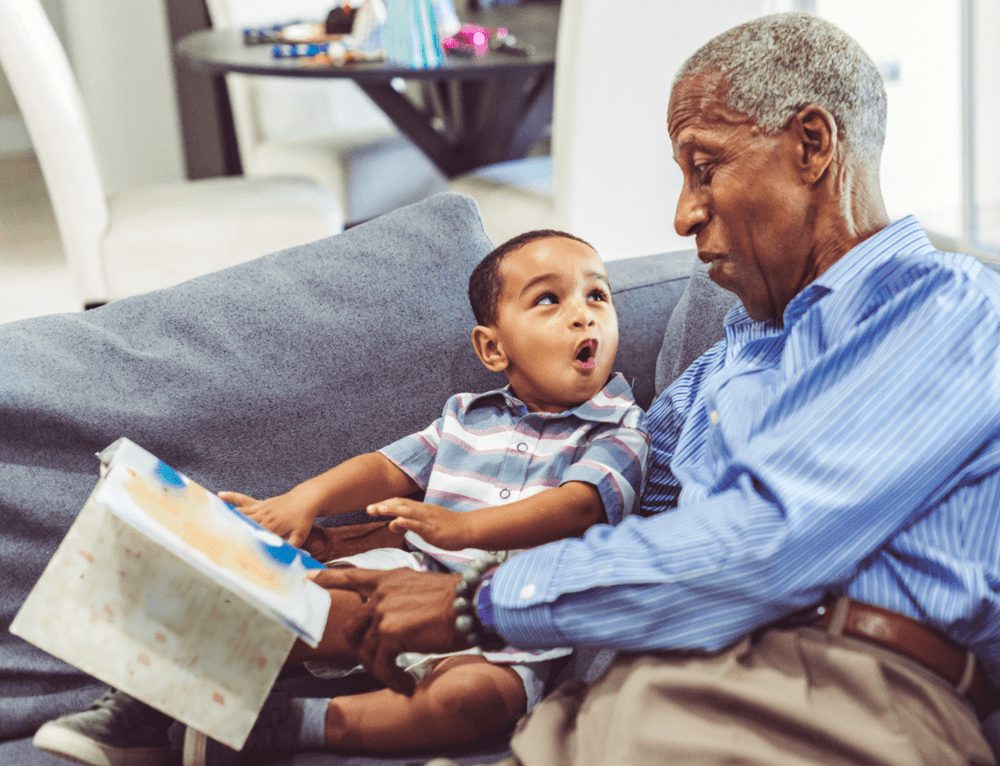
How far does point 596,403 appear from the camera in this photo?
1.27 metres

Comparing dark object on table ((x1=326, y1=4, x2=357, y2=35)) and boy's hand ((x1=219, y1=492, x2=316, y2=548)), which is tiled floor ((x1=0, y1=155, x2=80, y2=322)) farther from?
boy's hand ((x1=219, y1=492, x2=316, y2=548))

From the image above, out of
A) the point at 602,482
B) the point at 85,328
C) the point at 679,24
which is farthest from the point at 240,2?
the point at 602,482

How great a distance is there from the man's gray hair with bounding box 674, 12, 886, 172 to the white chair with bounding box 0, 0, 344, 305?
79.3 inches

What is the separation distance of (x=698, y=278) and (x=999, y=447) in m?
0.69

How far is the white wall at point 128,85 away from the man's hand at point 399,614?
16.1ft

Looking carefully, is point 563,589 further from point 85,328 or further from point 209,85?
point 209,85

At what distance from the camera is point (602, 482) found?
113cm

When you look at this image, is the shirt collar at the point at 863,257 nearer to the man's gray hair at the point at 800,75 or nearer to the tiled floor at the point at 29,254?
the man's gray hair at the point at 800,75

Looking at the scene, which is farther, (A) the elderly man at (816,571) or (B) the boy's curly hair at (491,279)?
(B) the boy's curly hair at (491,279)

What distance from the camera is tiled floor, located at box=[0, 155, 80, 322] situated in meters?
3.85

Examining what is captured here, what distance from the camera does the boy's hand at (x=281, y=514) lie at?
117 cm

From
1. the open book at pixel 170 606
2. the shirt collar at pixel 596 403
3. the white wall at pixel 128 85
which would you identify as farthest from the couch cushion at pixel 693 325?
the white wall at pixel 128 85

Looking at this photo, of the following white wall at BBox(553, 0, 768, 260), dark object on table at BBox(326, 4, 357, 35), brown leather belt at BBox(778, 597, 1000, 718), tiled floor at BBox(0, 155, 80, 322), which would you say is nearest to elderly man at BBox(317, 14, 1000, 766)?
brown leather belt at BBox(778, 597, 1000, 718)

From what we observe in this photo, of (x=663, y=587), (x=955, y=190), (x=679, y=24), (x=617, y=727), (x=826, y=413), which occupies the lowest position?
(x=955, y=190)
